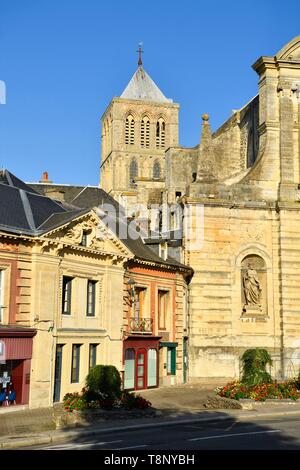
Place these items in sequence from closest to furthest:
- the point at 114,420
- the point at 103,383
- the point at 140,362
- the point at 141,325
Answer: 1. the point at 114,420
2. the point at 103,383
3. the point at 140,362
4. the point at 141,325

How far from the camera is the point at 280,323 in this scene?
36438 mm

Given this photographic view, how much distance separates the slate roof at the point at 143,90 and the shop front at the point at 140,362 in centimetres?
6908

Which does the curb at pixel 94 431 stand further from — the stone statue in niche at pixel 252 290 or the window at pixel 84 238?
the stone statue in niche at pixel 252 290

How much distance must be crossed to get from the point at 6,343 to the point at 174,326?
13060 millimetres

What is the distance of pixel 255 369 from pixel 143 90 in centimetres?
7660

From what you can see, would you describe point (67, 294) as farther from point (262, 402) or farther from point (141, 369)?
point (262, 402)

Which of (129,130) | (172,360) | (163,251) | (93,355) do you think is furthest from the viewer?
(129,130)

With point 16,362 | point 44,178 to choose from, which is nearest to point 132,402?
point 16,362

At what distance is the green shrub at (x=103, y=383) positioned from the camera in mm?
22641

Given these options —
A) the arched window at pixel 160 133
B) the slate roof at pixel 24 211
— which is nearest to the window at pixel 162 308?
the slate roof at pixel 24 211

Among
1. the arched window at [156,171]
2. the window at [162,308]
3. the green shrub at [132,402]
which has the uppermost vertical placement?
the arched window at [156,171]

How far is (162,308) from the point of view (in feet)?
114

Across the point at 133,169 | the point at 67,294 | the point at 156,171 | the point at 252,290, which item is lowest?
the point at 67,294
